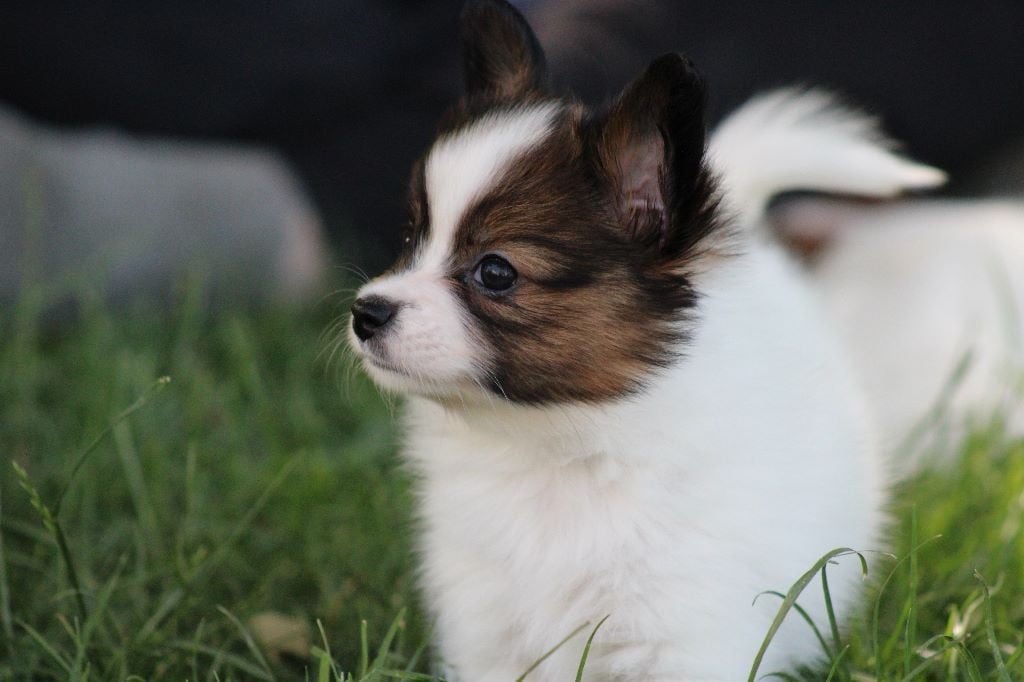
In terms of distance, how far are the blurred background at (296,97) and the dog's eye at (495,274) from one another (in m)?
2.19

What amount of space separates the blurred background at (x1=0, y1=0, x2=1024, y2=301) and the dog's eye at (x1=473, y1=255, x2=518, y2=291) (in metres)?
2.19

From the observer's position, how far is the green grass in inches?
90.4

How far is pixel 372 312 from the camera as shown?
1997 mm

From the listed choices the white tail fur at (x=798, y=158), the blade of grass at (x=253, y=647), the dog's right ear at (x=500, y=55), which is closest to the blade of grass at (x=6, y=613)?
the blade of grass at (x=253, y=647)

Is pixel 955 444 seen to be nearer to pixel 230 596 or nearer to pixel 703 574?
pixel 703 574

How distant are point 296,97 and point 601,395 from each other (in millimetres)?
2899

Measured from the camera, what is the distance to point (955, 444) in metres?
3.57

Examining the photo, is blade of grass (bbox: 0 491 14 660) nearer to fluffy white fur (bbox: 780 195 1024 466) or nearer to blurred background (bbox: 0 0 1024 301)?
blurred background (bbox: 0 0 1024 301)

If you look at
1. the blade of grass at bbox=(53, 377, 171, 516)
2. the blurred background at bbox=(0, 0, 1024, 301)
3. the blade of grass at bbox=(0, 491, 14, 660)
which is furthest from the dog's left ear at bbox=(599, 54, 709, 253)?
the blurred background at bbox=(0, 0, 1024, 301)

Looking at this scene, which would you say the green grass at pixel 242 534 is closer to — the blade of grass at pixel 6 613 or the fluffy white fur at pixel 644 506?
the blade of grass at pixel 6 613

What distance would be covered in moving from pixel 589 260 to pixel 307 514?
1.42 meters

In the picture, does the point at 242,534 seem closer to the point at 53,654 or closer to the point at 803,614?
the point at 53,654

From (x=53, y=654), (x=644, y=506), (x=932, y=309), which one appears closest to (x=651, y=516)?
(x=644, y=506)

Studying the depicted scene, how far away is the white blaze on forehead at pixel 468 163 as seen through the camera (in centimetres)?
207
